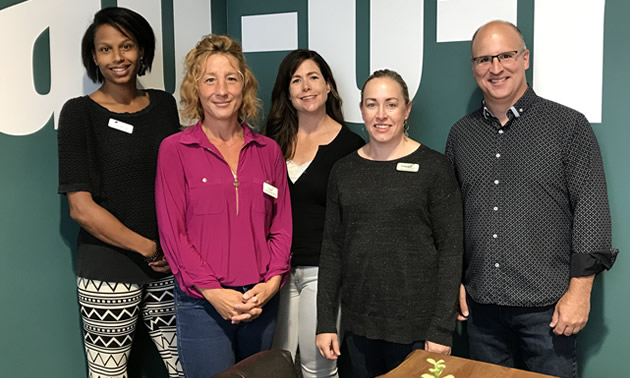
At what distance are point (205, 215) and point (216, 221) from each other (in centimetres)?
5

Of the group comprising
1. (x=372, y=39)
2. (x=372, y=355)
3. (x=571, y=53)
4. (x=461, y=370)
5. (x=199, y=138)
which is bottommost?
(x=372, y=355)

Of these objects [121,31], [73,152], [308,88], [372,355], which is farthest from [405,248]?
[121,31]

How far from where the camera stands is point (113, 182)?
2.37 meters

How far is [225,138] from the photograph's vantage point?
2.23m

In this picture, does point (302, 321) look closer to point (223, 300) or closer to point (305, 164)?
point (223, 300)

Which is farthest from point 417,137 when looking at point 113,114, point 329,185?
point 113,114

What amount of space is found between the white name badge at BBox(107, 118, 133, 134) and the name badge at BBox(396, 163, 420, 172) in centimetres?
112

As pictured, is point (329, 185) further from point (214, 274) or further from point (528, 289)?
point (528, 289)

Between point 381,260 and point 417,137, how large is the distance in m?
1.05

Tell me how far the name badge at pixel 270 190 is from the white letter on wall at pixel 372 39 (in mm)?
1042

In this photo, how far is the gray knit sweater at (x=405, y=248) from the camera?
2133 millimetres

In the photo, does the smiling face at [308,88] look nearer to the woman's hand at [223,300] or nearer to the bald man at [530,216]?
the bald man at [530,216]

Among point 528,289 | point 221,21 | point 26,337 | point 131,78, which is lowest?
point 26,337

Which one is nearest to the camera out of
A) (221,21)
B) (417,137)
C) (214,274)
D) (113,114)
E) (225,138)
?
(214,274)
